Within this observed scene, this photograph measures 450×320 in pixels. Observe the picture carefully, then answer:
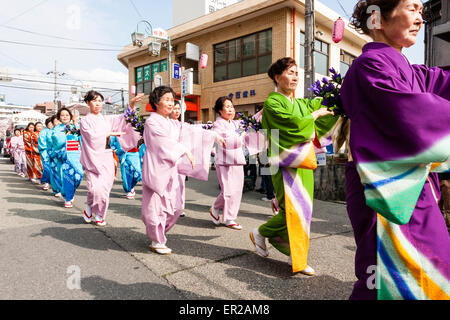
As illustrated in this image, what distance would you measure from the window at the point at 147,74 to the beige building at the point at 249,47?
47.7 inches

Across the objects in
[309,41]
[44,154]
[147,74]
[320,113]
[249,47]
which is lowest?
[44,154]

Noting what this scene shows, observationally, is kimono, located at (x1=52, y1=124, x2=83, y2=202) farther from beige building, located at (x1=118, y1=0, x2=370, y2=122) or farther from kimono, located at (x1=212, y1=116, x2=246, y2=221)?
beige building, located at (x1=118, y1=0, x2=370, y2=122)

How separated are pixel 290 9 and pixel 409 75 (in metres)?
13.2

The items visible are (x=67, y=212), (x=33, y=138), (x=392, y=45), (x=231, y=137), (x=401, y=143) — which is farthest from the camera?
(x=33, y=138)

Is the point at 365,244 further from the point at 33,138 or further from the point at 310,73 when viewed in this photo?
the point at 33,138

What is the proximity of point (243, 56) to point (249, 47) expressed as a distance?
518mm

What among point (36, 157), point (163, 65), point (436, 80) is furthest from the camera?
Result: point (163, 65)

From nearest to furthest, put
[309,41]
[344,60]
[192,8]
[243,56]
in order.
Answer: [309,41] < [243,56] < [344,60] < [192,8]

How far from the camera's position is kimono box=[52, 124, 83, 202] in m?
5.71

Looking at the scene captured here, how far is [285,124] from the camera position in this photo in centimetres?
276

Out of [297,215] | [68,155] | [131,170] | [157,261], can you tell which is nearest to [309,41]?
[131,170]

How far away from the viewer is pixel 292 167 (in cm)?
279

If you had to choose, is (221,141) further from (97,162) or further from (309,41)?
(309,41)

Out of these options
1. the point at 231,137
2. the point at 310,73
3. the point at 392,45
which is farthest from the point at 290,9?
the point at 392,45
